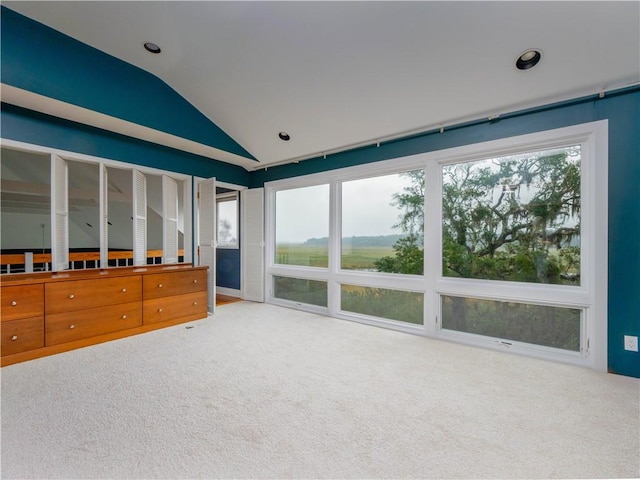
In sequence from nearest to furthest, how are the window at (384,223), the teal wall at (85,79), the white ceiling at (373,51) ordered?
the white ceiling at (373,51) → the teal wall at (85,79) → the window at (384,223)

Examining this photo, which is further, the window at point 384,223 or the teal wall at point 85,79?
the window at point 384,223

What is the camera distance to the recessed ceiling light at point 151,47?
2849mm

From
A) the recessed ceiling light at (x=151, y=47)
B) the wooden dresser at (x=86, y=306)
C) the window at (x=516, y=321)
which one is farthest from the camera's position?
the recessed ceiling light at (x=151, y=47)

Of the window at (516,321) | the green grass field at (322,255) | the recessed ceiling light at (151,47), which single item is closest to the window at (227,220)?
the green grass field at (322,255)

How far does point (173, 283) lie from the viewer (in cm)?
375

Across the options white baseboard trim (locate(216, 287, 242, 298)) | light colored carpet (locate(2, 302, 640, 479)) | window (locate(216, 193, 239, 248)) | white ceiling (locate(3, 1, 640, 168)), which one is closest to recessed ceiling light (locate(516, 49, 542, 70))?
white ceiling (locate(3, 1, 640, 168))

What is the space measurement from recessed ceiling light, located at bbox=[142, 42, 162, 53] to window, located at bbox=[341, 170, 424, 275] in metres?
2.70

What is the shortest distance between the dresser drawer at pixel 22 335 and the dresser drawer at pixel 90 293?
0.14 metres

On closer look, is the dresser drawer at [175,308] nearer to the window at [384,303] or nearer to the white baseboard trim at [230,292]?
the white baseboard trim at [230,292]

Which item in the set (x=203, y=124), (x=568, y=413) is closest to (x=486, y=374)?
(x=568, y=413)

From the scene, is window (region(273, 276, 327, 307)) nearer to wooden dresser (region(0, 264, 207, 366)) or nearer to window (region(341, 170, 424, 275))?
window (region(341, 170, 424, 275))

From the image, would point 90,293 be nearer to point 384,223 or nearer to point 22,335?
point 22,335

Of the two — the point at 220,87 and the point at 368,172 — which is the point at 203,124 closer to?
the point at 220,87

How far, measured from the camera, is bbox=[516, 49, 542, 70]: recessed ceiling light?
91.2 inches
